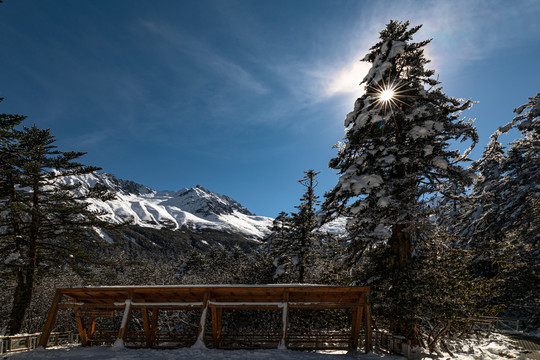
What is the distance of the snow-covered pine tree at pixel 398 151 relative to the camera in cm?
1089

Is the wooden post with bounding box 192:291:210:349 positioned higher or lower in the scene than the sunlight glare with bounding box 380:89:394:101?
lower

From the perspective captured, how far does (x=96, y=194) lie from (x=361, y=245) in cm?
1494

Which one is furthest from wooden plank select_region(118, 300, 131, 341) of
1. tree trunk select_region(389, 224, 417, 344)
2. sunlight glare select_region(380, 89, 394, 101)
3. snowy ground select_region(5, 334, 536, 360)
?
sunlight glare select_region(380, 89, 394, 101)

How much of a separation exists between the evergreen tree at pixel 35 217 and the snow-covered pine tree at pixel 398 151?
545 inches

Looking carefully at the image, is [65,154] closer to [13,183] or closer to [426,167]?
[13,183]

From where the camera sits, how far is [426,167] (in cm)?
1219

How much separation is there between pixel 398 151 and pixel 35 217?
1806cm

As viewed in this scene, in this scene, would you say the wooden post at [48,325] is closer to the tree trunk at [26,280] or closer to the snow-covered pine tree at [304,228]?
the tree trunk at [26,280]

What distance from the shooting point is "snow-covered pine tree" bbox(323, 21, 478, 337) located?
10891 mm

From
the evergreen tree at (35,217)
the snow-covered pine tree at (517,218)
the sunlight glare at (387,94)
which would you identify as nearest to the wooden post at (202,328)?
the evergreen tree at (35,217)

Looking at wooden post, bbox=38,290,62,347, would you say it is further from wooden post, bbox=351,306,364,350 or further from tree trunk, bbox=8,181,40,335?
wooden post, bbox=351,306,364,350

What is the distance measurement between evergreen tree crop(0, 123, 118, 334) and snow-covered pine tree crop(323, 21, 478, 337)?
13855 millimetres

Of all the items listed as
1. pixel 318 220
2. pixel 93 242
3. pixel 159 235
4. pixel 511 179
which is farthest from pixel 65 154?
pixel 159 235

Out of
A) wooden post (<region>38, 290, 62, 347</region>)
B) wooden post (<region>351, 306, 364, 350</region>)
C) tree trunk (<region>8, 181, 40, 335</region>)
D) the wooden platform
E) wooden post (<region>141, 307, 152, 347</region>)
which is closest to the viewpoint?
the wooden platform
